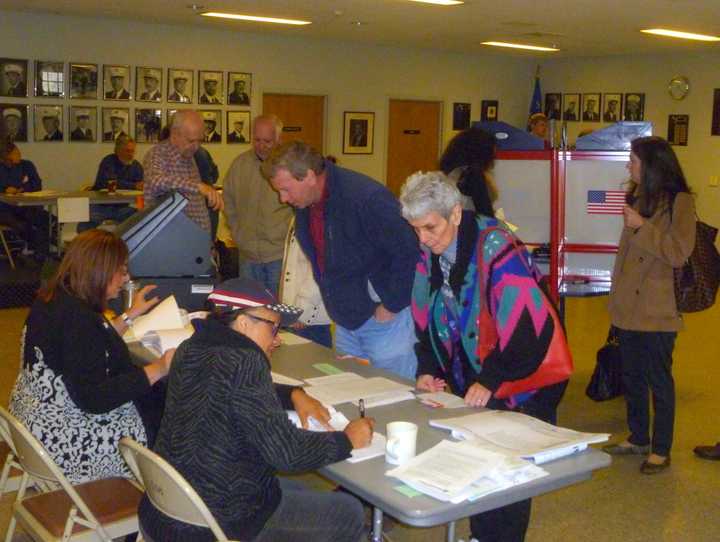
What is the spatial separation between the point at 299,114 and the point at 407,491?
9.93 m

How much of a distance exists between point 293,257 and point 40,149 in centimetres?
674

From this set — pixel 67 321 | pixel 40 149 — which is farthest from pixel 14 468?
pixel 40 149

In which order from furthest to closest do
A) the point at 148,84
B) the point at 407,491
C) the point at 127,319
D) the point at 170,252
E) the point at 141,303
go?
the point at 148,84 < the point at 170,252 < the point at 141,303 < the point at 127,319 < the point at 407,491

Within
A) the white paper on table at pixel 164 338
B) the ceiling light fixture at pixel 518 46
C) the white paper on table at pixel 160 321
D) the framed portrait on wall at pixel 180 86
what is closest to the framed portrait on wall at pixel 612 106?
the ceiling light fixture at pixel 518 46

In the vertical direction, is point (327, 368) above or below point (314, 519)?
above

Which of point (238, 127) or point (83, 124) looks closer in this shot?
point (83, 124)

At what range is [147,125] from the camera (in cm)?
1056

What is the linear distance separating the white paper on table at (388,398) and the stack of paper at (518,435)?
25cm

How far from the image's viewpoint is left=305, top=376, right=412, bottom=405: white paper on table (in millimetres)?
2867

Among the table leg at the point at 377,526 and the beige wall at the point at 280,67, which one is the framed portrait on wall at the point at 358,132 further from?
the table leg at the point at 377,526

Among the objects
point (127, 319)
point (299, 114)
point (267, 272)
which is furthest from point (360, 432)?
point (299, 114)

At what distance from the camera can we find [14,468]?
10.5 ft

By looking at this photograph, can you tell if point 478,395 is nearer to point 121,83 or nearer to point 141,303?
point 141,303

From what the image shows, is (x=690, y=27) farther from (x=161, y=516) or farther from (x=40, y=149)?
(x=161, y=516)
